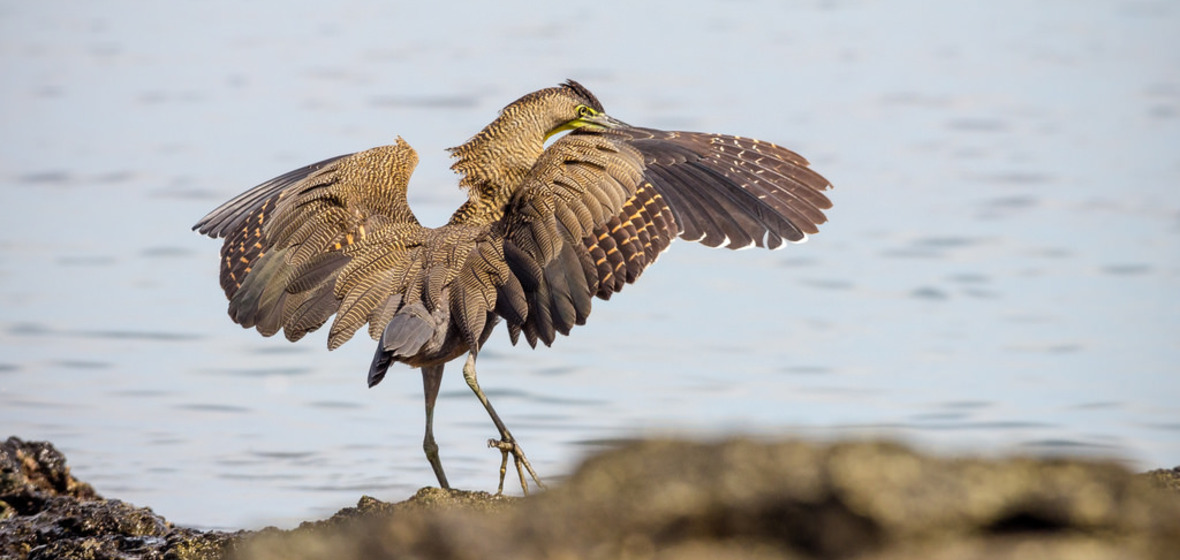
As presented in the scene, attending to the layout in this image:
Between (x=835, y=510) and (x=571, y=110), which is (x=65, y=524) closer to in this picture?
(x=571, y=110)

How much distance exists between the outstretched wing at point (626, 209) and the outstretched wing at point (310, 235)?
0.65 meters

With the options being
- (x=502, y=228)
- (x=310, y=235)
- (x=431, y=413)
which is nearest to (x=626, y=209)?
(x=502, y=228)

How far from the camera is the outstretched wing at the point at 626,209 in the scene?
7.30m

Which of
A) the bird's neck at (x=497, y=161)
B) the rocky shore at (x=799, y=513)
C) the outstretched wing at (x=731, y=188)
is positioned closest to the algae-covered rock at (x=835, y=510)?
the rocky shore at (x=799, y=513)

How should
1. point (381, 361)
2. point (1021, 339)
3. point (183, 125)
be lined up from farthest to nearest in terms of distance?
1. point (183, 125)
2. point (1021, 339)
3. point (381, 361)

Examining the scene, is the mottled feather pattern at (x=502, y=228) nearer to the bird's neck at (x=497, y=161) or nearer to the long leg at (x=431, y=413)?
the bird's neck at (x=497, y=161)

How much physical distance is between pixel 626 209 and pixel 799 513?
15.8 feet

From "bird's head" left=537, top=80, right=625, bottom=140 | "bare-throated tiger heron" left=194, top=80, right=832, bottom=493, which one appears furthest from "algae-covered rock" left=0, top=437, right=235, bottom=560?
"bird's head" left=537, top=80, right=625, bottom=140

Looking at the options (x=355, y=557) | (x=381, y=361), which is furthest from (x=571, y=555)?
(x=381, y=361)

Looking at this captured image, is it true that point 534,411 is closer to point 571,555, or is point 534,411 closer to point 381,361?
point 381,361

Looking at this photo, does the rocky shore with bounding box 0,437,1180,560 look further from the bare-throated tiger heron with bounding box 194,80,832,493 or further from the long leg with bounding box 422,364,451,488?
the long leg with bounding box 422,364,451,488

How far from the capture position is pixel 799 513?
10.2 ft

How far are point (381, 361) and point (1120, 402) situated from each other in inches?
222

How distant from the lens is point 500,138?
8.62 meters
